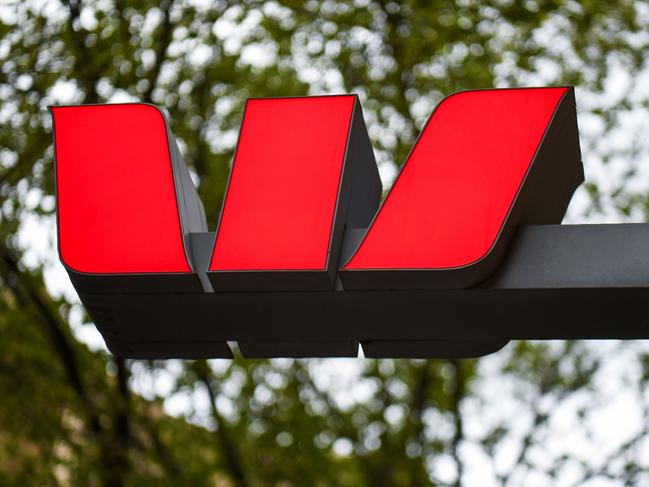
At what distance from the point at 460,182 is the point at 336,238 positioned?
0.50 meters

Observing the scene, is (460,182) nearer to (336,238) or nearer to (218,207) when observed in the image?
(336,238)

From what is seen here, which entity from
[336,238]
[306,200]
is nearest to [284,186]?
[306,200]

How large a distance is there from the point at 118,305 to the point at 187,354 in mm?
370

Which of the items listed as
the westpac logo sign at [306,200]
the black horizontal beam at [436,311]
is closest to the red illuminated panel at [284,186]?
the westpac logo sign at [306,200]

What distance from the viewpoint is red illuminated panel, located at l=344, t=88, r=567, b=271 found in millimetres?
3279

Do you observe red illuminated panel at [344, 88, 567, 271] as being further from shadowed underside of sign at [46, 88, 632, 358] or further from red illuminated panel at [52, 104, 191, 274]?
red illuminated panel at [52, 104, 191, 274]

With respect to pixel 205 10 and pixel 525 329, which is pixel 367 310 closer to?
pixel 525 329

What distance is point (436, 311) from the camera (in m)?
3.32

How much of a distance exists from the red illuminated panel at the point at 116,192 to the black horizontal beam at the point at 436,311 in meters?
0.15

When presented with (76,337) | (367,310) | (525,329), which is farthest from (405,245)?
(76,337)

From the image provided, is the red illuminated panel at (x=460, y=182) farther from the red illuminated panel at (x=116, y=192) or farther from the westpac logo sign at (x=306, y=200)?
the red illuminated panel at (x=116, y=192)

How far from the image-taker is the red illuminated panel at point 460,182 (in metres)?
3.28

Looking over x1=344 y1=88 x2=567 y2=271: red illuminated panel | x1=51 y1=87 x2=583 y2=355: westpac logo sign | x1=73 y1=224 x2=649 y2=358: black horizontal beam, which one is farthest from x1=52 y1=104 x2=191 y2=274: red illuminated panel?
x1=344 y1=88 x2=567 y2=271: red illuminated panel

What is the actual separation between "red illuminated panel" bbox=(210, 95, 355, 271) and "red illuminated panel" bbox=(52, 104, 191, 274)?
0.23m
